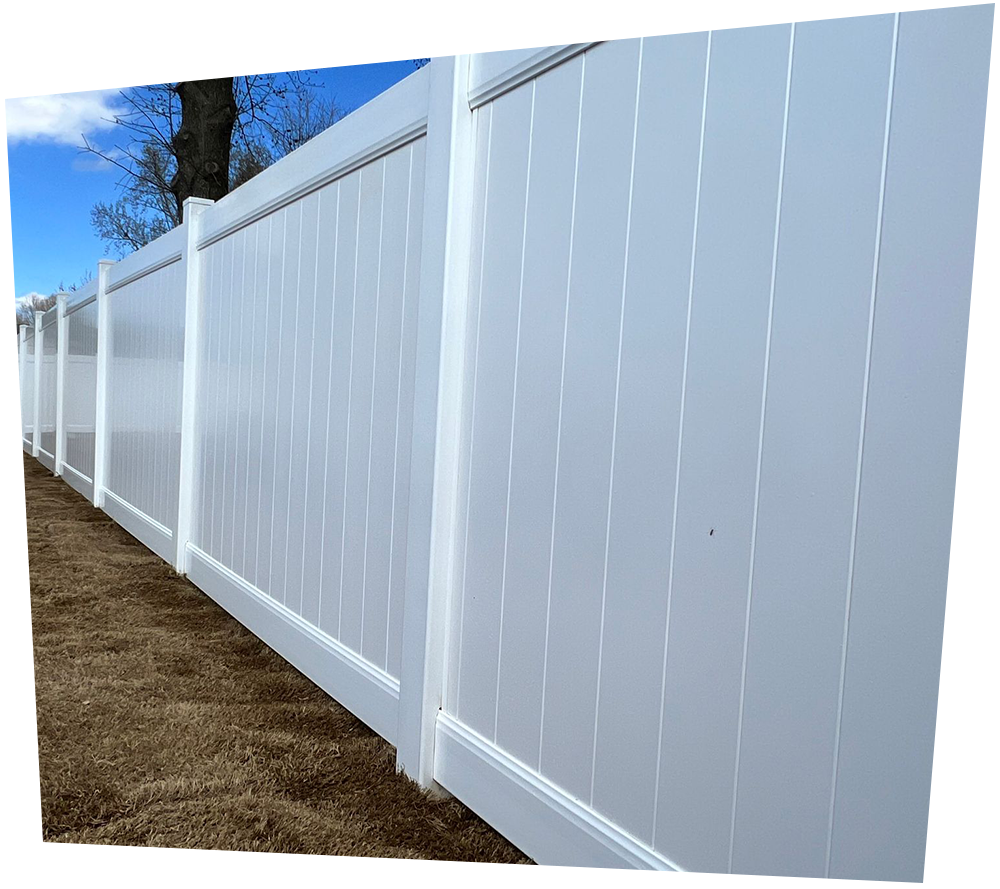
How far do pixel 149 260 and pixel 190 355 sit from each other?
1424mm

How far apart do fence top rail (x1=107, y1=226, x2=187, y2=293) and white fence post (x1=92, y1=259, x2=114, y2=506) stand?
174mm

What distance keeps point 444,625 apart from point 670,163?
1.24 m

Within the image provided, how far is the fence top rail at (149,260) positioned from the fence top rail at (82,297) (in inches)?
26.7

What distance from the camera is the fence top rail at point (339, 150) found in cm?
244

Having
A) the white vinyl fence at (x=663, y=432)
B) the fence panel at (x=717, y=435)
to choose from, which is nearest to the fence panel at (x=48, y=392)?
the white vinyl fence at (x=663, y=432)

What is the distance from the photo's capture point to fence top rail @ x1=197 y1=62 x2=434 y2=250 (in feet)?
8.00

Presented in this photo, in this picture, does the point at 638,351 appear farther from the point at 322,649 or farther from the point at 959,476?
the point at 322,649

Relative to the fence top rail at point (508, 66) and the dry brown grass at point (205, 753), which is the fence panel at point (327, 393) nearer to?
the dry brown grass at point (205, 753)

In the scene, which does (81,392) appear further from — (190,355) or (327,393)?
(327,393)

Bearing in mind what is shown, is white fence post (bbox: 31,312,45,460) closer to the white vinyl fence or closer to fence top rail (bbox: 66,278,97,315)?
fence top rail (bbox: 66,278,97,315)

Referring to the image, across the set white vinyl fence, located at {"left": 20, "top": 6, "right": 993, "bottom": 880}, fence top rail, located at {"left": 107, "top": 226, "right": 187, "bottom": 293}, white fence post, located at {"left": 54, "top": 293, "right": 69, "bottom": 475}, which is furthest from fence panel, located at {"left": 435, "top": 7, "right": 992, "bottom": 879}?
white fence post, located at {"left": 54, "top": 293, "right": 69, "bottom": 475}

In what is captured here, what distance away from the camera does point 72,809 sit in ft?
6.59

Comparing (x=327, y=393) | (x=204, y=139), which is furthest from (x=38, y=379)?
(x=327, y=393)

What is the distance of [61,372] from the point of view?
9.57 meters
